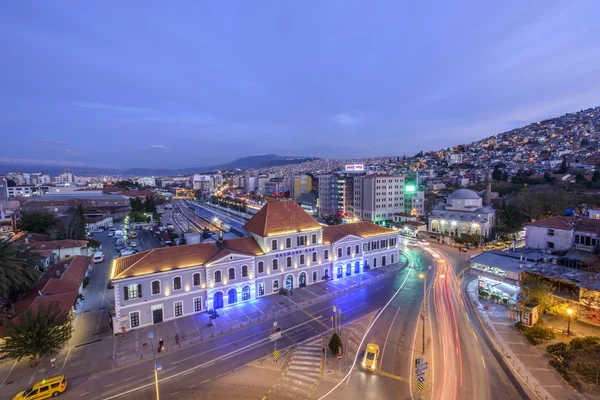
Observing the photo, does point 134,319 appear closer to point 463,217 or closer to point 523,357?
point 523,357

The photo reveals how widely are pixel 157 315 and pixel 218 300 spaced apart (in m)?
6.33

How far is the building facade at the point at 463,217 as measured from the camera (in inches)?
2488

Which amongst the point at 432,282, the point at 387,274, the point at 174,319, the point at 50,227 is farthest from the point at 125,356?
the point at 50,227

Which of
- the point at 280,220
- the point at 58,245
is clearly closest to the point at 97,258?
the point at 58,245

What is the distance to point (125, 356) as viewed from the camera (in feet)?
80.2

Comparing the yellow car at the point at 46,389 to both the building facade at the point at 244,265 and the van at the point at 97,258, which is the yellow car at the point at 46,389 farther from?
the van at the point at 97,258

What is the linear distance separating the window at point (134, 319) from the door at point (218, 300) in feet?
24.9

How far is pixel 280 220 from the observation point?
38406mm

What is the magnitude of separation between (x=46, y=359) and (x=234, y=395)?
17472 mm

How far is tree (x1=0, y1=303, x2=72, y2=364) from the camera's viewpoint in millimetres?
21547

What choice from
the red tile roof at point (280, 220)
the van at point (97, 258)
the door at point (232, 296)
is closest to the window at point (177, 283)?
the door at point (232, 296)

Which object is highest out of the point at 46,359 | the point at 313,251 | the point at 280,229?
the point at 280,229

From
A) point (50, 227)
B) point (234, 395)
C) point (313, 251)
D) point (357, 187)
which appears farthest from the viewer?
point (357, 187)

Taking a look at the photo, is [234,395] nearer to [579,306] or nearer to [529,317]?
[529,317]
